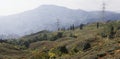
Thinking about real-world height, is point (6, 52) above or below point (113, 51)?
below

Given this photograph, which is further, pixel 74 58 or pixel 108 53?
pixel 74 58

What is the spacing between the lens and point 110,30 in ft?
561

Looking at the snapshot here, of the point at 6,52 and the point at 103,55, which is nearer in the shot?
the point at 103,55

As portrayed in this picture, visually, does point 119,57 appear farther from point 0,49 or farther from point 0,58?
point 0,49

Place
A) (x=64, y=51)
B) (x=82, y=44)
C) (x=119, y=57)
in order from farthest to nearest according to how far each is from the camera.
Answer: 1. (x=82, y=44)
2. (x=64, y=51)
3. (x=119, y=57)

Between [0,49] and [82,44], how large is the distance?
64252 millimetres

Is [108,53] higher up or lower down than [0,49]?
higher up

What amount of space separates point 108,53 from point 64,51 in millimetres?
47329

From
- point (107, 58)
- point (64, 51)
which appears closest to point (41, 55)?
point (64, 51)

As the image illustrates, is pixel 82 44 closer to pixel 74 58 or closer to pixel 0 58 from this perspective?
pixel 0 58

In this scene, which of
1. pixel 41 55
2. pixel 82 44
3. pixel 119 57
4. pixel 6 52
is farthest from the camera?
pixel 6 52

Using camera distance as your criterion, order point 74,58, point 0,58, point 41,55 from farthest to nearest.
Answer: point 0,58, point 41,55, point 74,58

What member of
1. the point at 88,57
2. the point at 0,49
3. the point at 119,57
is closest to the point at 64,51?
the point at 88,57

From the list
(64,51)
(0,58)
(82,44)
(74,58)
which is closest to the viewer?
(74,58)
